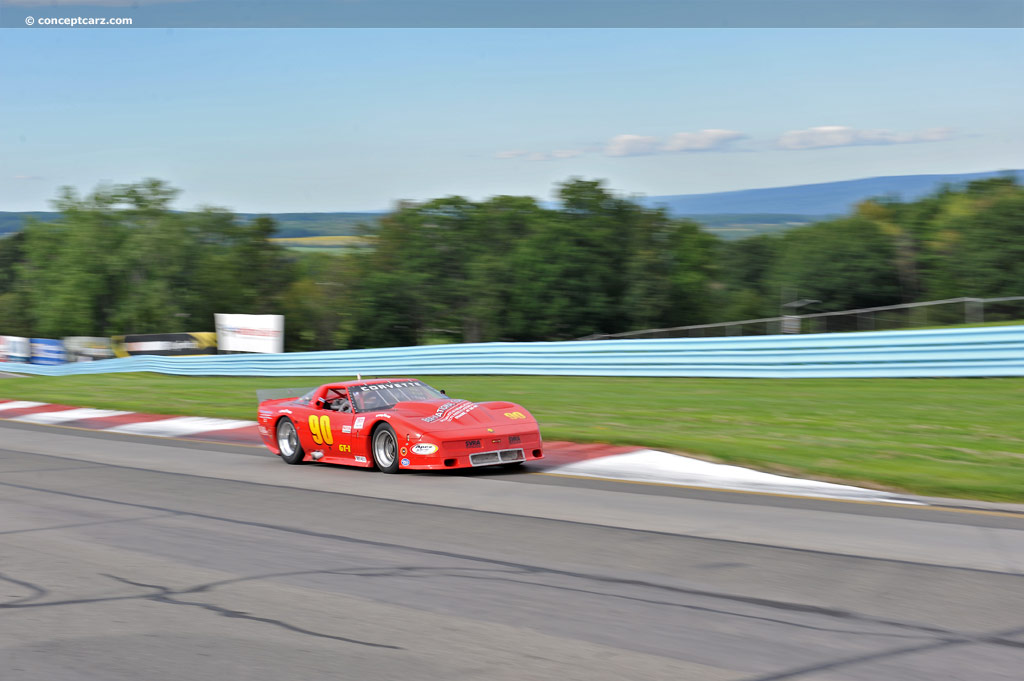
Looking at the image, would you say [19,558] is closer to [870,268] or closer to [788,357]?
[788,357]

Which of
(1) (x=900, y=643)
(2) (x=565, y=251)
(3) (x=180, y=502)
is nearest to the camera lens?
(1) (x=900, y=643)

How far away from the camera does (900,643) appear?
15.2 feet

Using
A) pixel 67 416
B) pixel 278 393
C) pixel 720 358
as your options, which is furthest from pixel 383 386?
pixel 67 416

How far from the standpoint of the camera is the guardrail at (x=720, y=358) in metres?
17.6

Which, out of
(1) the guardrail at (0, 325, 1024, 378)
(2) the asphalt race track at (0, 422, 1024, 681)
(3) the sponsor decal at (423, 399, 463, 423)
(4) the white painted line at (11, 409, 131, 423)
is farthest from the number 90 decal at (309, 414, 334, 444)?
(4) the white painted line at (11, 409, 131, 423)

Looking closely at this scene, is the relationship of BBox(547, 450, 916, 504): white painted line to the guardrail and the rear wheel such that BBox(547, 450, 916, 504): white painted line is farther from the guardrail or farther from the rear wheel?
the guardrail

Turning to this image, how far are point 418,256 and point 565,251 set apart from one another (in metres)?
10.7

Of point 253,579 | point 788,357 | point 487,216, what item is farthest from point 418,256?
point 253,579

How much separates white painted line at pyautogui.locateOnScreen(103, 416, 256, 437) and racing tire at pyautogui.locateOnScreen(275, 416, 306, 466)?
206 inches

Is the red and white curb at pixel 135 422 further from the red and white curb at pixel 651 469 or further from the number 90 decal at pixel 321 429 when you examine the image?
the number 90 decal at pixel 321 429

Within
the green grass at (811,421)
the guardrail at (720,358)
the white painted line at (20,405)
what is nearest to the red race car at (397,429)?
the green grass at (811,421)

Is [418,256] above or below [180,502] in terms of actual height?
above

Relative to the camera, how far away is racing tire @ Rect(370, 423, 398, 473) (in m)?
11.6

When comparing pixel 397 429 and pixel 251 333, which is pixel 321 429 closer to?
pixel 397 429
